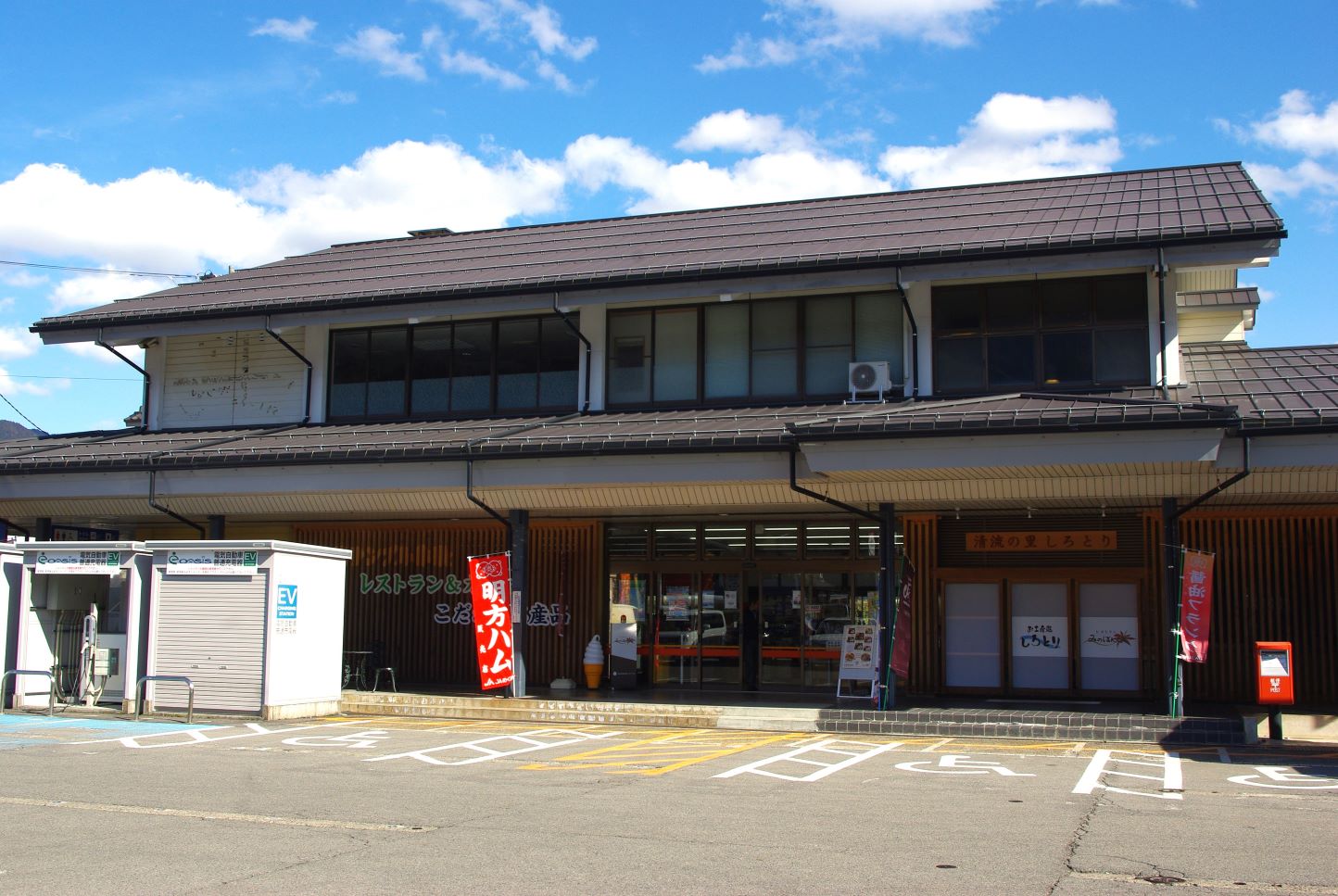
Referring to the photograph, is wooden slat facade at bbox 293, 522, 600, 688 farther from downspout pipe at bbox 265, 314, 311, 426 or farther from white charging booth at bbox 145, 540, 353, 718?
white charging booth at bbox 145, 540, 353, 718

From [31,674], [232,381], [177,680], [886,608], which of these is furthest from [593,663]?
[232,381]

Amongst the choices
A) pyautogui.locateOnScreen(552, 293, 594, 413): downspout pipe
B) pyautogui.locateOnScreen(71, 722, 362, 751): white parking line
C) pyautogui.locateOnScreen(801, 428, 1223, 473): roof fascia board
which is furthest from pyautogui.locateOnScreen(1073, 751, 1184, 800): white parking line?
pyautogui.locateOnScreen(552, 293, 594, 413): downspout pipe

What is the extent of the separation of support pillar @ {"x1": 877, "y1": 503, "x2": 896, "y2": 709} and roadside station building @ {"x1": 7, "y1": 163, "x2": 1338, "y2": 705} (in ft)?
0.86

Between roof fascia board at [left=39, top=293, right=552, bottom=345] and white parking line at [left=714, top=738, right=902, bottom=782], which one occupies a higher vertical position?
roof fascia board at [left=39, top=293, right=552, bottom=345]

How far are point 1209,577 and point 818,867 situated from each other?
395 inches

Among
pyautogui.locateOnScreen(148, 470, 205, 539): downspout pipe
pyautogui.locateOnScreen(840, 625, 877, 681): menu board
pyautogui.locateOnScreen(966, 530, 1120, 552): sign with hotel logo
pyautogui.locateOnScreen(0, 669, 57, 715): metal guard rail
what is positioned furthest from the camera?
pyautogui.locateOnScreen(966, 530, 1120, 552): sign with hotel logo

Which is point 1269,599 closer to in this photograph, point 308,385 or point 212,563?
point 212,563

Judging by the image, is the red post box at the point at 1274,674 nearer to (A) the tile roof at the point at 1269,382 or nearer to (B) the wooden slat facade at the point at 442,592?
(A) the tile roof at the point at 1269,382

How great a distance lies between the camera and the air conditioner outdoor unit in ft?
61.3

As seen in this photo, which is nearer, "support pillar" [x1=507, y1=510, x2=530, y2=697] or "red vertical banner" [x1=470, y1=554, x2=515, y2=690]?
"red vertical banner" [x1=470, y1=554, x2=515, y2=690]

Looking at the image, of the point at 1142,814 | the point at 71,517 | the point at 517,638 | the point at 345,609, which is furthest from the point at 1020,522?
the point at 71,517

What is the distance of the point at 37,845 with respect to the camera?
25.9 feet

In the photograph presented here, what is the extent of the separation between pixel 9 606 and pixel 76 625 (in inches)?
38.0

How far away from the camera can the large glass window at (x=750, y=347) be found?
765 inches
